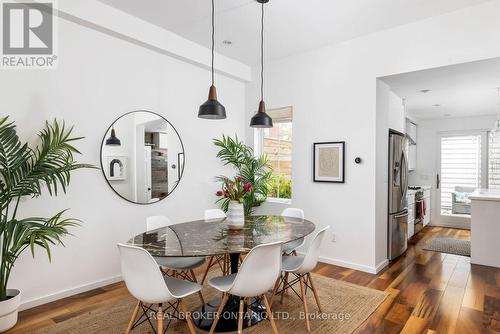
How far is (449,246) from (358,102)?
3.03 meters

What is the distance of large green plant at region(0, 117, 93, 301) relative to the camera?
230 centimetres

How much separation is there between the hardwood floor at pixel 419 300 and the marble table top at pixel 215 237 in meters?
0.98

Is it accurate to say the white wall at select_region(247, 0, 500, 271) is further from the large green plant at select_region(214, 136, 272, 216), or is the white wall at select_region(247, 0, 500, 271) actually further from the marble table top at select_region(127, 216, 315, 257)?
the marble table top at select_region(127, 216, 315, 257)

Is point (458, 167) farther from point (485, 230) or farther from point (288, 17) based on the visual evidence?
point (288, 17)

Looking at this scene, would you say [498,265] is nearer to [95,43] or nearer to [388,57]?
[388,57]

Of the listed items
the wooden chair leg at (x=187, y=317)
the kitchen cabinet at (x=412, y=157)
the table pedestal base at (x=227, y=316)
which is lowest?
the table pedestal base at (x=227, y=316)

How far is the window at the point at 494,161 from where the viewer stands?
245 inches

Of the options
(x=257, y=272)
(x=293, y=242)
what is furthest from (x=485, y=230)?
(x=257, y=272)

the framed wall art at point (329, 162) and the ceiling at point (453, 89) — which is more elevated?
the ceiling at point (453, 89)

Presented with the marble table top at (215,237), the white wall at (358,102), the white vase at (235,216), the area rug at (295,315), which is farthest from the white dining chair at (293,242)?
the white wall at (358,102)

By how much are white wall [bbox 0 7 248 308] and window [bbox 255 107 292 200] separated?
1.41m

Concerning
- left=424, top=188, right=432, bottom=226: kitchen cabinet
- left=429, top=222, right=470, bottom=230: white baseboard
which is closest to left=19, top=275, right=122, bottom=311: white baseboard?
left=424, top=188, right=432, bottom=226: kitchen cabinet

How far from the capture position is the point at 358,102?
3.83m

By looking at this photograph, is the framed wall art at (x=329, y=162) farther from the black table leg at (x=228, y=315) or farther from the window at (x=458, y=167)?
the window at (x=458, y=167)
